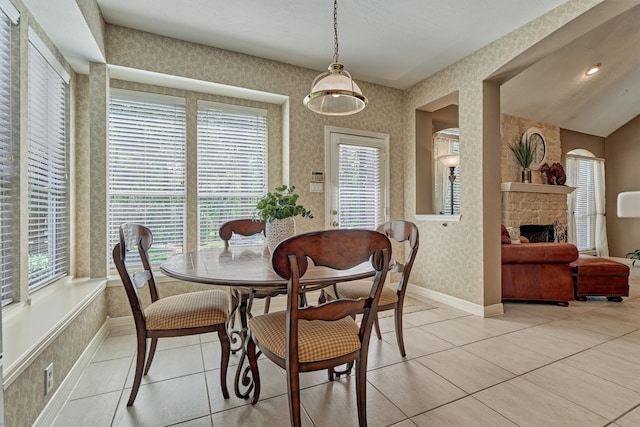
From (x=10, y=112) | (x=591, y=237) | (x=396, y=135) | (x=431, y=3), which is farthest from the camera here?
(x=591, y=237)

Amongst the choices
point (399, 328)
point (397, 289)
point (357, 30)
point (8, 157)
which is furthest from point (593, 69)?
point (8, 157)

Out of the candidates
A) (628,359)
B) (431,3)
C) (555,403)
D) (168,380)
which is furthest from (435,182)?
(168,380)

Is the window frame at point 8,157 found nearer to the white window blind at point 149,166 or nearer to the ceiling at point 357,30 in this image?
the ceiling at point 357,30

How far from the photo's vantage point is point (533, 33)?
2.64m

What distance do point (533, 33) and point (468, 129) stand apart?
3.07 feet

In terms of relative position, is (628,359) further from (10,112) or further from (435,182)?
(10,112)

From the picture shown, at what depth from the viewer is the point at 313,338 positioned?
4.47 ft

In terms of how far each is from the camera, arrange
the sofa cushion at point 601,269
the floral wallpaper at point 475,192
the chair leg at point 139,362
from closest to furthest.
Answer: the chair leg at point 139,362 → the floral wallpaper at point 475,192 → the sofa cushion at point 601,269

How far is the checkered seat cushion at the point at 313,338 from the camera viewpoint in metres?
→ 1.33

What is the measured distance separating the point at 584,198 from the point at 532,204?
2.76m

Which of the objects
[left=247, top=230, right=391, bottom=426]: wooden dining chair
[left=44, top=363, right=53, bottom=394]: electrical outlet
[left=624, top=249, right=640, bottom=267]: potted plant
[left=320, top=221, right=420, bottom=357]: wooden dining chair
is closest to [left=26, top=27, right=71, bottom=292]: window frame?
[left=44, top=363, right=53, bottom=394]: electrical outlet

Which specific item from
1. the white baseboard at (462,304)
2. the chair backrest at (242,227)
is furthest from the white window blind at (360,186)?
the chair backrest at (242,227)

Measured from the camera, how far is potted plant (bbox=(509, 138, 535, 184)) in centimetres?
495

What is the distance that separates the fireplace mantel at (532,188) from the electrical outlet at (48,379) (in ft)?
15.4
